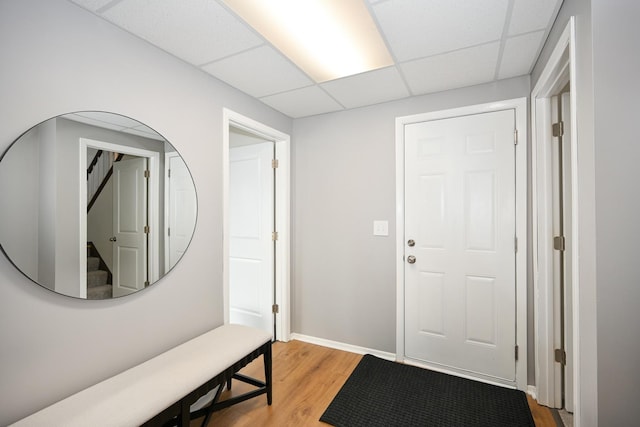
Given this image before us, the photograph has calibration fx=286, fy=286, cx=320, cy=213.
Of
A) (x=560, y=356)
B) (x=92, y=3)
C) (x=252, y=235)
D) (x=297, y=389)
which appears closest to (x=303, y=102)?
(x=252, y=235)

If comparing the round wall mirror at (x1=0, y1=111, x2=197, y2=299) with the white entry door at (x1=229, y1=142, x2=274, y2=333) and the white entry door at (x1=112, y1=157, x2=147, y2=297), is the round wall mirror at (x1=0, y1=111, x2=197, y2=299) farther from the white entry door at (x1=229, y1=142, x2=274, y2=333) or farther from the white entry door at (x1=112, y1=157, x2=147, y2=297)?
the white entry door at (x1=229, y1=142, x2=274, y2=333)

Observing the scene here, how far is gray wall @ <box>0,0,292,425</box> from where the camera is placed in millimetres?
1170

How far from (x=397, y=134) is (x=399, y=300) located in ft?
4.79

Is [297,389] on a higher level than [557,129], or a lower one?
lower

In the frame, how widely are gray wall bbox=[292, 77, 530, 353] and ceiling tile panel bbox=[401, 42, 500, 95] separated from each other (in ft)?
0.47

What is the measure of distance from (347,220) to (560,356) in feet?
5.93

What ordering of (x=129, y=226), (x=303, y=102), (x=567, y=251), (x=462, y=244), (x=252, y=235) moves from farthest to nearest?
(x=252, y=235) → (x=303, y=102) → (x=462, y=244) → (x=567, y=251) → (x=129, y=226)

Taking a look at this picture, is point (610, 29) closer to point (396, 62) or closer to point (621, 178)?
point (621, 178)

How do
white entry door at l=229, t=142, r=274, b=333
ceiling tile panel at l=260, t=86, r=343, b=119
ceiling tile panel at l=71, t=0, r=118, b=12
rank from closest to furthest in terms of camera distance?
1. ceiling tile panel at l=71, t=0, r=118, b=12
2. ceiling tile panel at l=260, t=86, r=343, b=119
3. white entry door at l=229, t=142, r=274, b=333

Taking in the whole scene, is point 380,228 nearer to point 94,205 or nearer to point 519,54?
point 519,54

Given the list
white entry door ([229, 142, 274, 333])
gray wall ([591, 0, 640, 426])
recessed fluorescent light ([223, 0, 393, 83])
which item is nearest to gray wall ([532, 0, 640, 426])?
gray wall ([591, 0, 640, 426])

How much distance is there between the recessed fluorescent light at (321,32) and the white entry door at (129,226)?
104cm

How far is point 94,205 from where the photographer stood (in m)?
1.48

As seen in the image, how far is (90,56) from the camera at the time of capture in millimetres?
1410
